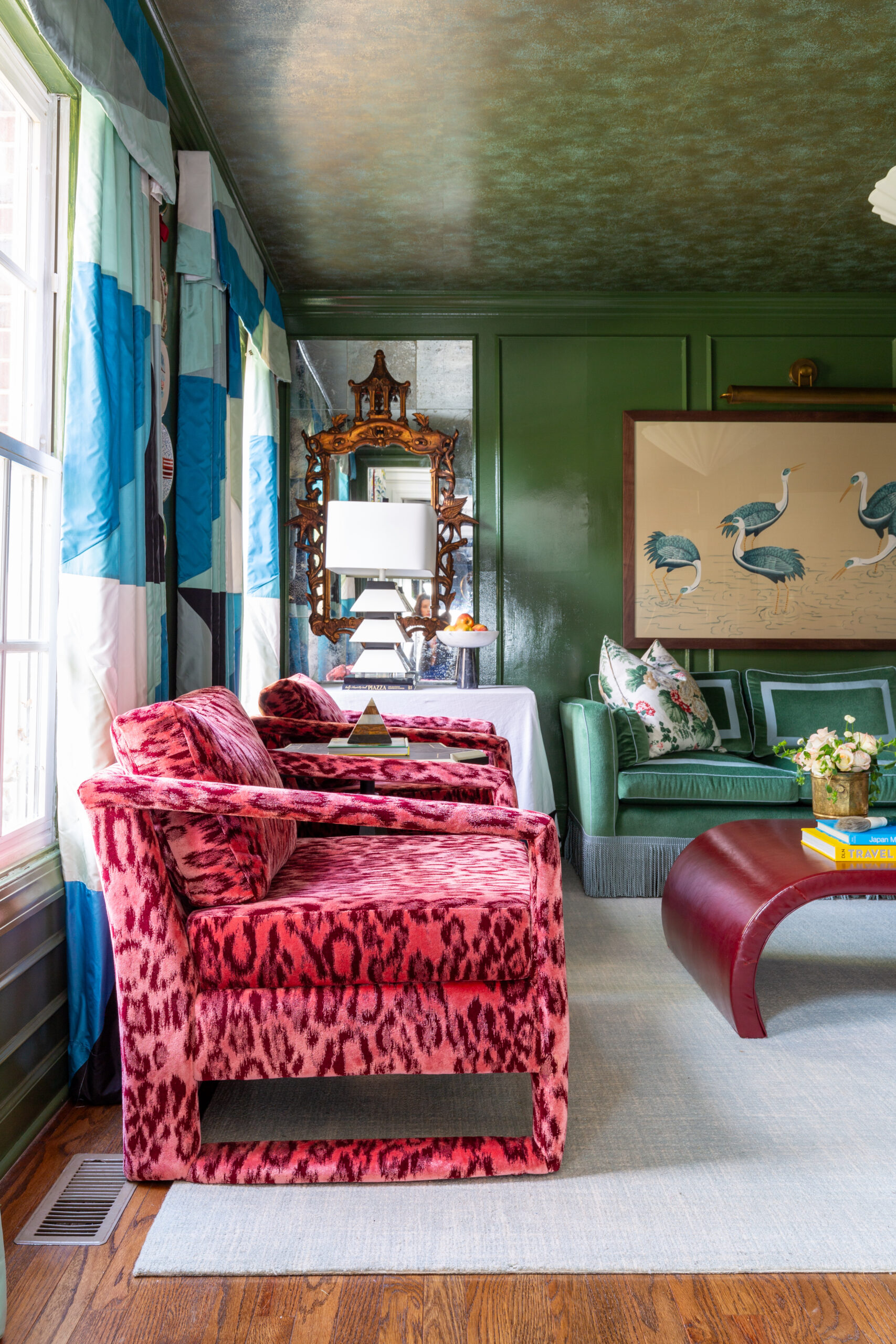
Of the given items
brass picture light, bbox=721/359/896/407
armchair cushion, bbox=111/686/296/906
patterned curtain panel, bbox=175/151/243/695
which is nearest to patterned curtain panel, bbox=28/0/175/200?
patterned curtain panel, bbox=175/151/243/695

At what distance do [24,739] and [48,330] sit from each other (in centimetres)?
87

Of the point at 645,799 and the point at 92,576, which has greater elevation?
the point at 92,576

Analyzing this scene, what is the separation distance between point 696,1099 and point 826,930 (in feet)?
4.18

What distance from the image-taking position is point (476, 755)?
257 cm

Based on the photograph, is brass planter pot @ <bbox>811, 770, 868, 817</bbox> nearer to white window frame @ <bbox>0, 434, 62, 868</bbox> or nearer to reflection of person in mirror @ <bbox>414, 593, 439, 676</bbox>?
white window frame @ <bbox>0, 434, 62, 868</bbox>

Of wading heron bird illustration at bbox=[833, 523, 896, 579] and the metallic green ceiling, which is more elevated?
the metallic green ceiling

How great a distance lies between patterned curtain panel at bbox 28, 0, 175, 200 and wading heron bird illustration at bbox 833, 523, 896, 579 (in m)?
3.30

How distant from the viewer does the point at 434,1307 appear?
47.9 inches

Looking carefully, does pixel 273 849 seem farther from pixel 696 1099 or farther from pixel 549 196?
pixel 549 196

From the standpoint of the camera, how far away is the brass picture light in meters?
4.15

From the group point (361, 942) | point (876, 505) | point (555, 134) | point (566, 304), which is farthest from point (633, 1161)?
point (566, 304)

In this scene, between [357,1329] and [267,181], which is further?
[267,181]

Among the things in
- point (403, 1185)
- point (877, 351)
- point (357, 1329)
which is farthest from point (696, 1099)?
point (877, 351)

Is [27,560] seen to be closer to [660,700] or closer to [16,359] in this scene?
[16,359]
